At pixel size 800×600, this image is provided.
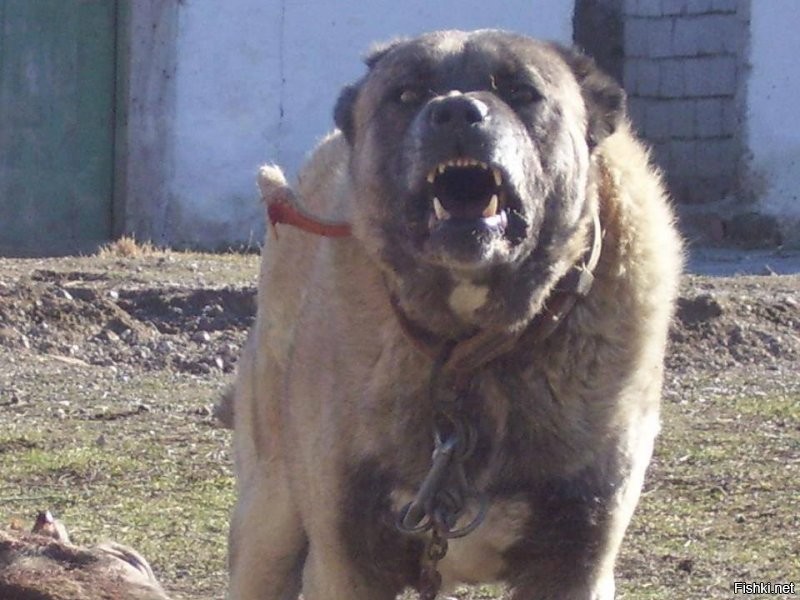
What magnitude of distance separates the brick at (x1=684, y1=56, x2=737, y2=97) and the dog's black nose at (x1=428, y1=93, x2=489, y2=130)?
1085cm

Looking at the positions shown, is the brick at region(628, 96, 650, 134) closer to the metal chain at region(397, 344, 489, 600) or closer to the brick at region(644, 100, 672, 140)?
the brick at region(644, 100, 672, 140)

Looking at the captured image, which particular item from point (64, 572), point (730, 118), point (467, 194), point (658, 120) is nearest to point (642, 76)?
point (658, 120)

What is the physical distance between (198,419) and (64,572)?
3.16 metres

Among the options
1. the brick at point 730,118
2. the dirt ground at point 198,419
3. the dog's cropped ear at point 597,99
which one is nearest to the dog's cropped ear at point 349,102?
the dog's cropped ear at point 597,99

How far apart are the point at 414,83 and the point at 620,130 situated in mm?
652

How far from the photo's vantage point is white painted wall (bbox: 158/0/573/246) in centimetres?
1325

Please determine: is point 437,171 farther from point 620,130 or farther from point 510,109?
point 620,130

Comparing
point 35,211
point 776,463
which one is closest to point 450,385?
point 776,463

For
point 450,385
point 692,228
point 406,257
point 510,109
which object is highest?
point 510,109

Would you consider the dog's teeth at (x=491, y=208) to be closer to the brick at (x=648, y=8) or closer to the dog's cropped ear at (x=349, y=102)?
the dog's cropped ear at (x=349, y=102)

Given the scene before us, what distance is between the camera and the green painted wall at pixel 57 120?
13234 mm

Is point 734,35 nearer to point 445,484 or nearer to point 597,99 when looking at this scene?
point 597,99

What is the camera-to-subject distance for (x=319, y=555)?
4270mm

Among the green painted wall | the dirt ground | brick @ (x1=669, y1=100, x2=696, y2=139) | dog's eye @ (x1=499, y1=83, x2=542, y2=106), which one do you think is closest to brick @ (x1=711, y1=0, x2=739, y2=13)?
brick @ (x1=669, y1=100, x2=696, y2=139)
